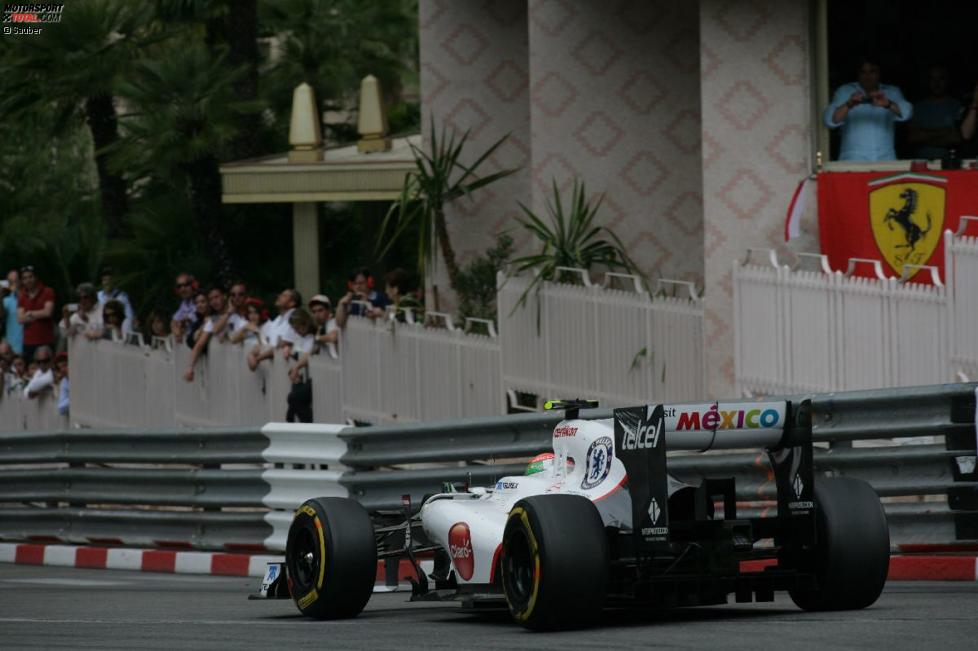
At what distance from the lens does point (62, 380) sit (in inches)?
1016

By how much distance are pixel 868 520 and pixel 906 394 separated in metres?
2.59

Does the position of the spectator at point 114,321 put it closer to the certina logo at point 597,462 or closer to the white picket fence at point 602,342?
the white picket fence at point 602,342

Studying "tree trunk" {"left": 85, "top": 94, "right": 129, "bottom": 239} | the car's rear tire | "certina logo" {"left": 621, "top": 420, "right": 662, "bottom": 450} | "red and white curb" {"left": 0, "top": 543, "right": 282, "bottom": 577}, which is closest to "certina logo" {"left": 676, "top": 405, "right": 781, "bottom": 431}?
"certina logo" {"left": 621, "top": 420, "right": 662, "bottom": 450}

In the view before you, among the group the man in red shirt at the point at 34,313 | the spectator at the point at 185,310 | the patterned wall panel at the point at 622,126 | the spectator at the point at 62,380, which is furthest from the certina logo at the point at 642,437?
the man in red shirt at the point at 34,313

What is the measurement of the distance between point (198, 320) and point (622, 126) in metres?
5.94

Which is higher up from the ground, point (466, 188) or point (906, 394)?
point (466, 188)

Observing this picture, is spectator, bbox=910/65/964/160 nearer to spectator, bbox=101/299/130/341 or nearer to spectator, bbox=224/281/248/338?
spectator, bbox=224/281/248/338

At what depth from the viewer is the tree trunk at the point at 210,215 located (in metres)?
31.3

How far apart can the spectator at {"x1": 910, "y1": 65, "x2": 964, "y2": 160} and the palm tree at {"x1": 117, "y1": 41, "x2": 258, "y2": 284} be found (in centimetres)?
1562

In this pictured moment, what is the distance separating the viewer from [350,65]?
127ft

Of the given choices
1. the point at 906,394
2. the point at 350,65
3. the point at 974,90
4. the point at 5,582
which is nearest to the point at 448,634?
the point at 906,394

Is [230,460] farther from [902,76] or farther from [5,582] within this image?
[902,76]

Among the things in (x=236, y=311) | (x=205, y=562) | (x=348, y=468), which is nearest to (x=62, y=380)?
(x=236, y=311)

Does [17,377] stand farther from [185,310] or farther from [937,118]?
[937,118]
